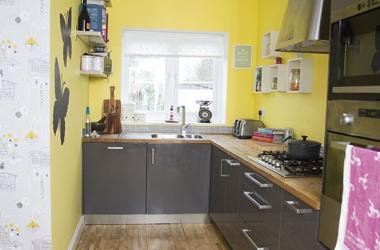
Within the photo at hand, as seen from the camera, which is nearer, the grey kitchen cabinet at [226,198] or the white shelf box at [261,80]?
the grey kitchen cabinet at [226,198]

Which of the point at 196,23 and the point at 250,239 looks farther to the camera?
the point at 196,23

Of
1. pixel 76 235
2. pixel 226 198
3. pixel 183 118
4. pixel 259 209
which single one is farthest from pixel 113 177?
pixel 259 209

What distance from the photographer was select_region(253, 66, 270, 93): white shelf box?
3907 mm

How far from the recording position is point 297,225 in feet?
6.14

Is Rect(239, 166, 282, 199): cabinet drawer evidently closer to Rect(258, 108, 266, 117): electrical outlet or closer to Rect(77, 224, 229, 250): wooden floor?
Rect(77, 224, 229, 250): wooden floor

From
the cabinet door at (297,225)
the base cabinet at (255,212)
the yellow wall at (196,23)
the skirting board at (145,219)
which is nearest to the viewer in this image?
the cabinet door at (297,225)

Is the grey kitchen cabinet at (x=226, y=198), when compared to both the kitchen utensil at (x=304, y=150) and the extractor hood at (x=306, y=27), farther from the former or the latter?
the extractor hood at (x=306, y=27)

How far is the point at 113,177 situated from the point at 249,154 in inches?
59.5

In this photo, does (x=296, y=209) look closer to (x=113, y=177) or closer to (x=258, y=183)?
(x=258, y=183)

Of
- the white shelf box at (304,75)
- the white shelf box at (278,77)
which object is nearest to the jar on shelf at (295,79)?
the white shelf box at (304,75)

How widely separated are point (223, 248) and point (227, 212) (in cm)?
39

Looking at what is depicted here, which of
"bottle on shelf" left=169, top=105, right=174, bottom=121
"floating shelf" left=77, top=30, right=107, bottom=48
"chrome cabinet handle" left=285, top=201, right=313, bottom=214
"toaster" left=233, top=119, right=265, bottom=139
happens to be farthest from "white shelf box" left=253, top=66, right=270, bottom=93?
"chrome cabinet handle" left=285, top=201, right=313, bottom=214

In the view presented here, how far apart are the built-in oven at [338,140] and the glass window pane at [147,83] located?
3066 millimetres

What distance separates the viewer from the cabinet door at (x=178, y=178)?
3.80m
